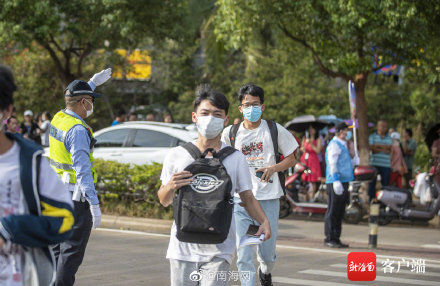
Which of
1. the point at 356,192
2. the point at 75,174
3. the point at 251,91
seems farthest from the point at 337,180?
the point at 75,174

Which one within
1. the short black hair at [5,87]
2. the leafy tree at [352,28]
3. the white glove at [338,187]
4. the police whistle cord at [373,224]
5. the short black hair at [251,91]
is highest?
the leafy tree at [352,28]

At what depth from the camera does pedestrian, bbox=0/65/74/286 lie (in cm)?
295

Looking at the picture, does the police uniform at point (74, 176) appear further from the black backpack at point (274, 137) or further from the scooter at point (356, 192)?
the scooter at point (356, 192)

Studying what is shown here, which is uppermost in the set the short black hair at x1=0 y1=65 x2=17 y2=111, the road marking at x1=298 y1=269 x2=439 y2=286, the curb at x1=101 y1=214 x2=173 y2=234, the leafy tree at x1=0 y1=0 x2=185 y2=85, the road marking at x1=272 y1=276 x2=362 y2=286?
the leafy tree at x1=0 y1=0 x2=185 y2=85

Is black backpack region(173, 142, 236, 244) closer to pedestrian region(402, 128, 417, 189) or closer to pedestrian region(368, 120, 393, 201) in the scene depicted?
pedestrian region(368, 120, 393, 201)

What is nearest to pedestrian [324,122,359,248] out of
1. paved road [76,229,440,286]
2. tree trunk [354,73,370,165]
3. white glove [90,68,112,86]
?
paved road [76,229,440,286]

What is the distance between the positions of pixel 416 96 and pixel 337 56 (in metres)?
9.84

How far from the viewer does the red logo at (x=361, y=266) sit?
812 centimetres

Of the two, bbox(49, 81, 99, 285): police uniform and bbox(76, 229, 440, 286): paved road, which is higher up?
bbox(49, 81, 99, 285): police uniform

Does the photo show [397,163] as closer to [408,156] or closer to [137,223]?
[408,156]

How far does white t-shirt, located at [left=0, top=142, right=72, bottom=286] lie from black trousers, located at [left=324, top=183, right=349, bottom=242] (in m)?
7.88

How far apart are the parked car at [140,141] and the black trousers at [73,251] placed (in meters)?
8.21

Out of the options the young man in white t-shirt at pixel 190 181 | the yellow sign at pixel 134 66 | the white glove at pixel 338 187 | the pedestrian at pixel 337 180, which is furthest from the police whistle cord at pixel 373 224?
the yellow sign at pixel 134 66

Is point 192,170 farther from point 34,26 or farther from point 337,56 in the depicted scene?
point 34,26
